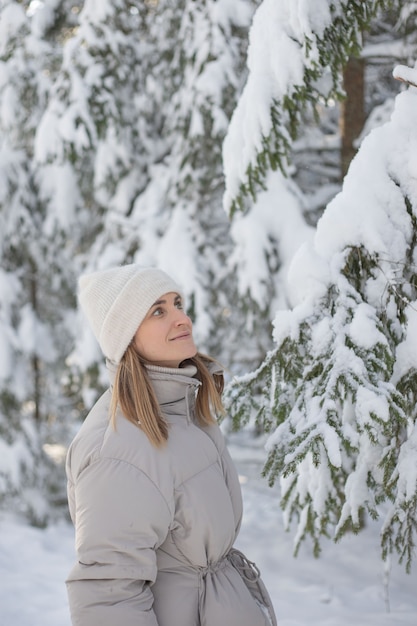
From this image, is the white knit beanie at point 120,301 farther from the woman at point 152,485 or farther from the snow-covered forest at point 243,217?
the snow-covered forest at point 243,217

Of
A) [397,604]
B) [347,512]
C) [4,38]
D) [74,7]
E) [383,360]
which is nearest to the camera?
[383,360]

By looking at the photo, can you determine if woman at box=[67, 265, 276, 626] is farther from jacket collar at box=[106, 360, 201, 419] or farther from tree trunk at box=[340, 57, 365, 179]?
tree trunk at box=[340, 57, 365, 179]

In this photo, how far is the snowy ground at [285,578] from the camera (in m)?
4.34

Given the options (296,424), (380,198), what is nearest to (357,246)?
(380,198)

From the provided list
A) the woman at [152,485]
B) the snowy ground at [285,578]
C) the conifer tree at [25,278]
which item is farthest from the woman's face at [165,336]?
the conifer tree at [25,278]

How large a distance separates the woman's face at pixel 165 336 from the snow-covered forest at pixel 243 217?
22.6 inches

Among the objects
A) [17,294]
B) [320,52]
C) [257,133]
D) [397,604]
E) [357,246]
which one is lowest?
[397,604]

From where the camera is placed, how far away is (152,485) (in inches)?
77.7

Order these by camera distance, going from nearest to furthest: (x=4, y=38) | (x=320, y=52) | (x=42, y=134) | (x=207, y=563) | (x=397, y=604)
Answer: (x=207, y=563)
(x=320, y=52)
(x=397, y=604)
(x=42, y=134)
(x=4, y=38)

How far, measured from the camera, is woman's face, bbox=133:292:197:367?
7.40ft

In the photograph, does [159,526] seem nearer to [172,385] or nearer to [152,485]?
[152,485]

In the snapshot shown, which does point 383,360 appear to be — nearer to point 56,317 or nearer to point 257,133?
point 257,133

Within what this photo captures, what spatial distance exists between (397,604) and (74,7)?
6.73 metres

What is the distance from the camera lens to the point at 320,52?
2.96 metres
